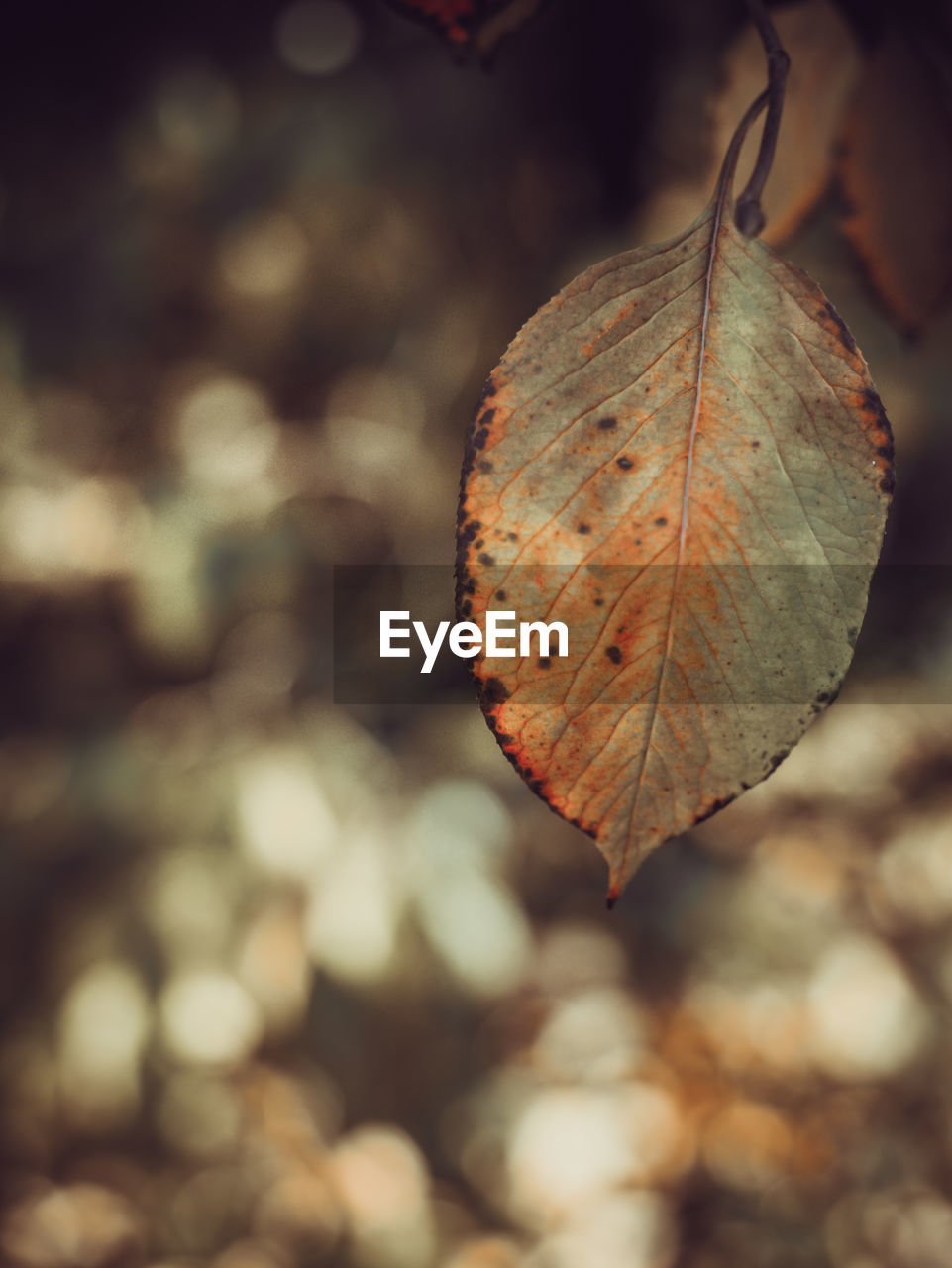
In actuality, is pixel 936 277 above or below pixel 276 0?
below

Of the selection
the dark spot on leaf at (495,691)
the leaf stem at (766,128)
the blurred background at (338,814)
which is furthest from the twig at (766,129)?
the blurred background at (338,814)

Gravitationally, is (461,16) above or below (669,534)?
above

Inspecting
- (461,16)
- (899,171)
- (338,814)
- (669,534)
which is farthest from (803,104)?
(338,814)

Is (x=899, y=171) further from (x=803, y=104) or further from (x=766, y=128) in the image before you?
(x=766, y=128)

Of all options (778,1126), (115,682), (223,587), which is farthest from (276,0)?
(778,1126)

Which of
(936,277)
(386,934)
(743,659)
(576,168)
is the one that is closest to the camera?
(743,659)

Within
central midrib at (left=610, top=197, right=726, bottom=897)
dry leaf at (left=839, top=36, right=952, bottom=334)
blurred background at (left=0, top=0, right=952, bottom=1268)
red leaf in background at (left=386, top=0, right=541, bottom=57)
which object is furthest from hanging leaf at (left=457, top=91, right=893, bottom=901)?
blurred background at (left=0, top=0, right=952, bottom=1268)

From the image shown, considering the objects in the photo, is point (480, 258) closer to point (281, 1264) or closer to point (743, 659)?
point (743, 659)
